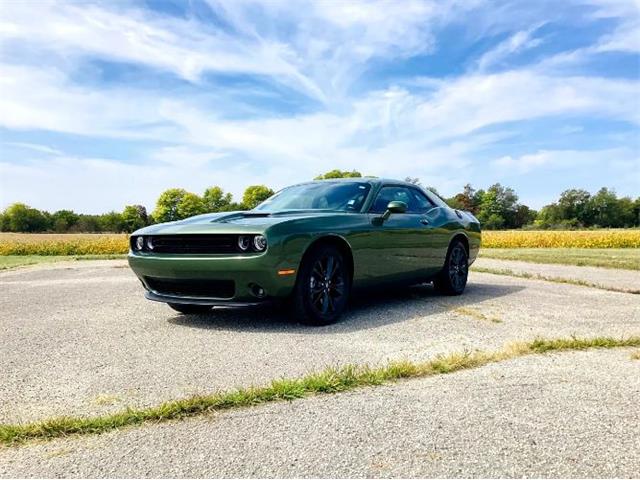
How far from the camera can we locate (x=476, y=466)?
2.23 meters

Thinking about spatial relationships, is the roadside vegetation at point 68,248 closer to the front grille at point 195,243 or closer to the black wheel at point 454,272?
the black wheel at point 454,272

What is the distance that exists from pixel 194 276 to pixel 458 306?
9.74 feet

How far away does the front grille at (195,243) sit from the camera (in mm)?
4910

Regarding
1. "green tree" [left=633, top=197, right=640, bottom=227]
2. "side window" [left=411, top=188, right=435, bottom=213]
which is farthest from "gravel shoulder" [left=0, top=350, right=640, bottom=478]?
"green tree" [left=633, top=197, right=640, bottom=227]

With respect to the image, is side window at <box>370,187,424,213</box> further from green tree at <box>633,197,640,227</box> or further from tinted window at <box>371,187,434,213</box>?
green tree at <box>633,197,640,227</box>

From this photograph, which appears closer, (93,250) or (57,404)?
(57,404)

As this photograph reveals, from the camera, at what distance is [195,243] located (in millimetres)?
5047

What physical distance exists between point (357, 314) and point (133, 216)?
9001 cm

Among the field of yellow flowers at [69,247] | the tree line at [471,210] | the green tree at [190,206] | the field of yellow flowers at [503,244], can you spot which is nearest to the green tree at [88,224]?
the tree line at [471,210]

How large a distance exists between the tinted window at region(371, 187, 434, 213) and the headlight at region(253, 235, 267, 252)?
5.36 ft

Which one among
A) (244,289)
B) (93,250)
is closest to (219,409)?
(244,289)

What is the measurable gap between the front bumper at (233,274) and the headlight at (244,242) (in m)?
0.10

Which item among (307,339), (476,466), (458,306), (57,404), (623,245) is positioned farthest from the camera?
(623,245)

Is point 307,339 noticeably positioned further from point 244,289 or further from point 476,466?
point 476,466
